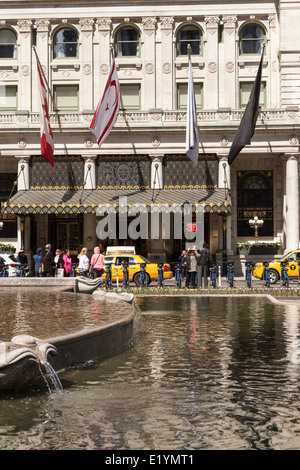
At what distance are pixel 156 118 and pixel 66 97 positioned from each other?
669 centimetres

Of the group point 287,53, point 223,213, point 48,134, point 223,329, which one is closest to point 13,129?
point 48,134

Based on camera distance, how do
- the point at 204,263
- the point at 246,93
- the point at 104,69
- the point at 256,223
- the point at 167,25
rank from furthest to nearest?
the point at 104,69
the point at 246,93
the point at 167,25
the point at 256,223
the point at 204,263

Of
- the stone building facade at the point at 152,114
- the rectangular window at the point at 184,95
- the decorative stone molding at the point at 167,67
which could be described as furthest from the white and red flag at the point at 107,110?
the rectangular window at the point at 184,95

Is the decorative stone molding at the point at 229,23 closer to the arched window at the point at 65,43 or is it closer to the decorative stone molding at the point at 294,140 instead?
the decorative stone molding at the point at 294,140

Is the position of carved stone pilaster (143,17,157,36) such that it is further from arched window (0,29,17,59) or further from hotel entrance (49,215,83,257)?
hotel entrance (49,215,83,257)

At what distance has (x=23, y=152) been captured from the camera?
4234cm

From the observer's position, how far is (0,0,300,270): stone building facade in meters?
41.9

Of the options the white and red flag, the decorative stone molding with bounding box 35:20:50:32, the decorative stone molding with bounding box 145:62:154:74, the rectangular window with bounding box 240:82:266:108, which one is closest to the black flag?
the white and red flag

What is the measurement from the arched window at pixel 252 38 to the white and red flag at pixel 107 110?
11.6 metres

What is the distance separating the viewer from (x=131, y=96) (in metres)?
44.9

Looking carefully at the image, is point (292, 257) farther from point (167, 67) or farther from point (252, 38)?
point (252, 38)

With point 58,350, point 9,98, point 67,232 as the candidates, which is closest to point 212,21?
point 9,98

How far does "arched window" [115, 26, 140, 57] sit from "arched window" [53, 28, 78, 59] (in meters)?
2.72
